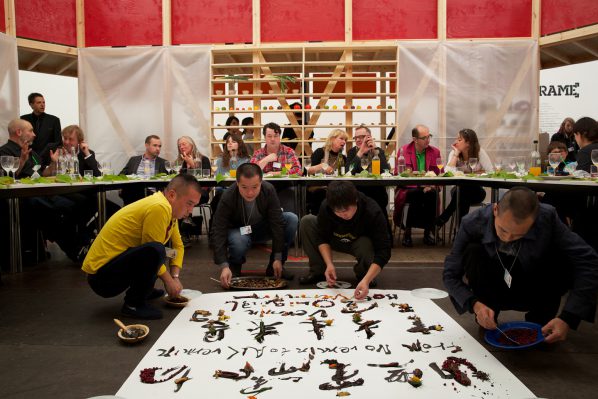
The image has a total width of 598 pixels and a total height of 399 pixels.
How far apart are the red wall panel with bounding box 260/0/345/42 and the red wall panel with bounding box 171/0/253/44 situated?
295 millimetres

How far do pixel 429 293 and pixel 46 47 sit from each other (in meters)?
6.74

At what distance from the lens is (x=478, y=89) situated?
25.0 ft

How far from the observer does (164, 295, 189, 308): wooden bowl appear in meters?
3.10

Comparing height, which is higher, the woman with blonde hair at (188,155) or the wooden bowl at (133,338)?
the woman with blonde hair at (188,155)

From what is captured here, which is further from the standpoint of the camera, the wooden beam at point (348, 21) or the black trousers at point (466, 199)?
the wooden beam at point (348, 21)

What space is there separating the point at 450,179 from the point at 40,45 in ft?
20.0

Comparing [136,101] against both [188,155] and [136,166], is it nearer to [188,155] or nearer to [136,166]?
[136,166]

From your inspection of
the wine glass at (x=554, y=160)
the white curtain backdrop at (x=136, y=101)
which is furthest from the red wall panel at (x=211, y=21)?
the wine glass at (x=554, y=160)

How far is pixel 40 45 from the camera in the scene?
742cm

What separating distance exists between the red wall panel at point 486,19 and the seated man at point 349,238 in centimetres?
524

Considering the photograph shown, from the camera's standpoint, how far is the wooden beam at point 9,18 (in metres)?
6.96

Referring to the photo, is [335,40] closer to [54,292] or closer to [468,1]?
[468,1]

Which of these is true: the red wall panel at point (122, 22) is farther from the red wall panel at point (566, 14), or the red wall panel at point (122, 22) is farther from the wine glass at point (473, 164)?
the red wall panel at point (566, 14)

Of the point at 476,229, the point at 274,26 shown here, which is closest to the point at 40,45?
the point at 274,26
